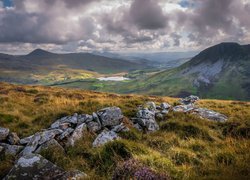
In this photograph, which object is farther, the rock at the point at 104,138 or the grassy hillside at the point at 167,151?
the rock at the point at 104,138

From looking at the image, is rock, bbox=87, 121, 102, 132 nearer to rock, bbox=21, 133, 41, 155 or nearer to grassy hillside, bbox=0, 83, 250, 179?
grassy hillside, bbox=0, 83, 250, 179

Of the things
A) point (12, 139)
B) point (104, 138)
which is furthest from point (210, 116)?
point (12, 139)

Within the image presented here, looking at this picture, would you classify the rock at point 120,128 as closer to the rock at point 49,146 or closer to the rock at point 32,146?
the rock at point 49,146

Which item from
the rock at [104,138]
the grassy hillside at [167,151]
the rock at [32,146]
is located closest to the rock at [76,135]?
the grassy hillside at [167,151]

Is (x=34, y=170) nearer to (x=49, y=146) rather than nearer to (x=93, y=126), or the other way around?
(x=49, y=146)

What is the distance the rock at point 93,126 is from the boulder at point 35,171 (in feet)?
16.5

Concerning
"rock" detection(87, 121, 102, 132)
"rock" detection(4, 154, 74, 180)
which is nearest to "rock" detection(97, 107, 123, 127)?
"rock" detection(87, 121, 102, 132)

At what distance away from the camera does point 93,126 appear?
12.6 meters

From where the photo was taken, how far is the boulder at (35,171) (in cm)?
662

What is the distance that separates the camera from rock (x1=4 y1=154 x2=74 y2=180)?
6648 mm

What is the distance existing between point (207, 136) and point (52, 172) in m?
8.72

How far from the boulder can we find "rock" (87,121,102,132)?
5.02m

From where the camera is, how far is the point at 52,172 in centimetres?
683

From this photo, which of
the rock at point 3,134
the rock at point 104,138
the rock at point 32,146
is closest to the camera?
the rock at point 32,146
